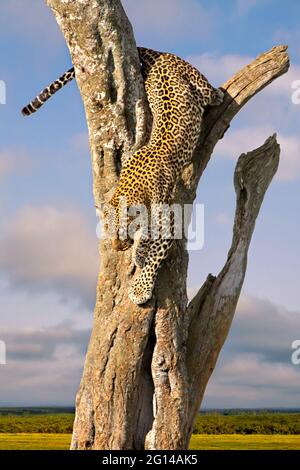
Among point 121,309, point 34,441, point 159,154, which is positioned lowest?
point 34,441

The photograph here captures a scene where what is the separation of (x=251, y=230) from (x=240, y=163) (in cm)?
79

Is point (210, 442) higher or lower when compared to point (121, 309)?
lower

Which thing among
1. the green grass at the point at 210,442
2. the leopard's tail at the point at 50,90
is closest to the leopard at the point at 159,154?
the leopard's tail at the point at 50,90

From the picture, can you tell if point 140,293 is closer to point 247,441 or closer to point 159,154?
point 159,154

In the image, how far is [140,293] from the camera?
6.88 m

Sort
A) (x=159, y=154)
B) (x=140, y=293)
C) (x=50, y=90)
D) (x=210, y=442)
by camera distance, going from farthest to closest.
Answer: (x=210, y=442) < (x=50, y=90) < (x=159, y=154) < (x=140, y=293)

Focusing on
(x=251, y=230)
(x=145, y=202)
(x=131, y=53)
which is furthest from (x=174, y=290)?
(x=131, y=53)

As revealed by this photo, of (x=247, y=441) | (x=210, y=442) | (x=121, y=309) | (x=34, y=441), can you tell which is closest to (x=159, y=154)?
(x=121, y=309)

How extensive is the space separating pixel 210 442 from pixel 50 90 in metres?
9.18

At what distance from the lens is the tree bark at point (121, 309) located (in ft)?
23.0

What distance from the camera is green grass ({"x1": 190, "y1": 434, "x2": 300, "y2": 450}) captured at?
46.0ft

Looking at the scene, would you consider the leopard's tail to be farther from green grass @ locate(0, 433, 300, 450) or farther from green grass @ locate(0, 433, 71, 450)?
green grass @ locate(0, 433, 300, 450)

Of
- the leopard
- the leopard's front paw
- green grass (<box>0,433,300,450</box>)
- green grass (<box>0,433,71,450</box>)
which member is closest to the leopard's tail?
the leopard

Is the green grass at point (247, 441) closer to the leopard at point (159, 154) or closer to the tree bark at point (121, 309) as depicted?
the tree bark at point (121, 309)
